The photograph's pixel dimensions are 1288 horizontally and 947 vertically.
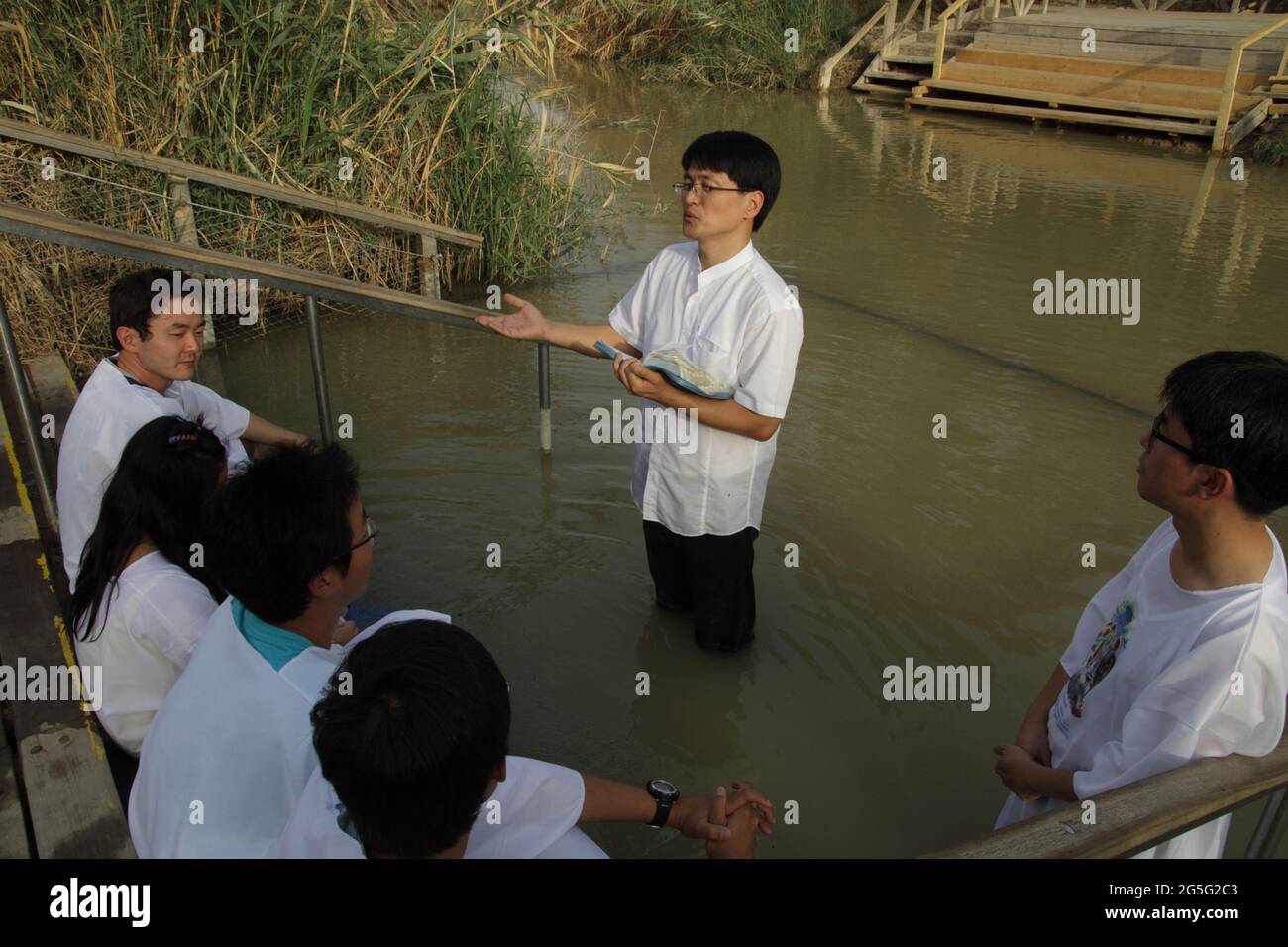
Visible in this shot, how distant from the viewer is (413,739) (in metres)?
1.35

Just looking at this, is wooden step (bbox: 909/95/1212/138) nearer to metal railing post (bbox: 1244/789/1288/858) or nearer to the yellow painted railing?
the yellow painted railing

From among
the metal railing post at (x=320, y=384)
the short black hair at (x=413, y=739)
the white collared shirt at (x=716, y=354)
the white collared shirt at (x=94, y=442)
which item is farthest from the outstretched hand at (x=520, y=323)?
the short black hair at (x=413, y=739)

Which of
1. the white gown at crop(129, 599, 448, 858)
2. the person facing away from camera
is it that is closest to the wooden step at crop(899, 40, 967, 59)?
the white gown at crop(129, 599, 448, 858)

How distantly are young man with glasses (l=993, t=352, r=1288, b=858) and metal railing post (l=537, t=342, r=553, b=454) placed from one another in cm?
286

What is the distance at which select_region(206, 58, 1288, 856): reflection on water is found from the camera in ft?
10.9

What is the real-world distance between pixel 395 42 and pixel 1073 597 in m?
5.21

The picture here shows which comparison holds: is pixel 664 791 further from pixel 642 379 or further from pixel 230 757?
pixel 642 379

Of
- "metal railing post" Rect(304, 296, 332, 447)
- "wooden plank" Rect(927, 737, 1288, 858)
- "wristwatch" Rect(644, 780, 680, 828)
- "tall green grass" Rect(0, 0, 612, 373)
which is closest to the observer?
"wooden plank" Rect(927, 737, 1288, 858)

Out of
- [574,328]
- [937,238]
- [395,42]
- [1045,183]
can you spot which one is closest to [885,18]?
[1045,183]

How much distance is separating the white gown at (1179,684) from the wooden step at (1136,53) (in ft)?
46.3

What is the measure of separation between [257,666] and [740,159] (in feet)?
6.14

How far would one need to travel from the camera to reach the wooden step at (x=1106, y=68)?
13.2 m

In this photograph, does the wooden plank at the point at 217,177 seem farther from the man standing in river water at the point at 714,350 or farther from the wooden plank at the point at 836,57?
the wooden plank at the point at 836,57
